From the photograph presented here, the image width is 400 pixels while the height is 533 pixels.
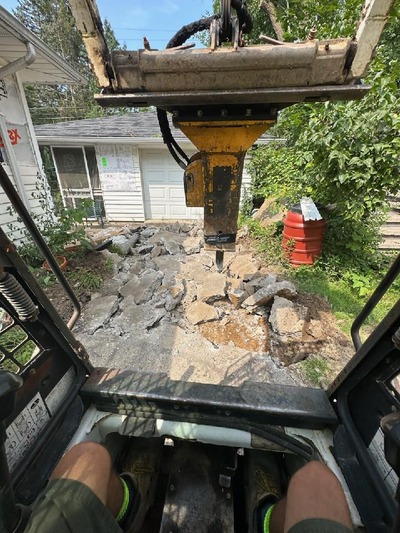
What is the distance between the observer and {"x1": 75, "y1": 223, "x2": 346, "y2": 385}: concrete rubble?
2992 millimetres

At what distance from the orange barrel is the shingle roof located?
451cm

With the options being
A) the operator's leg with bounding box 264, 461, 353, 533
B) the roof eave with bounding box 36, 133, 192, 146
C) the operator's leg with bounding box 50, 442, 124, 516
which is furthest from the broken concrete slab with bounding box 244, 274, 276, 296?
the roof eave with bounding box 36, 133, 192, 146

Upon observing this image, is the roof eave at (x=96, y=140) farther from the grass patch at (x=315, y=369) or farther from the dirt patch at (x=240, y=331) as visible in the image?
A: the grass patch at (x=315, y=369)

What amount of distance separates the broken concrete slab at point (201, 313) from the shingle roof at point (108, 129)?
A: 219 inches

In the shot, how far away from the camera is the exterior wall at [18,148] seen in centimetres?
475

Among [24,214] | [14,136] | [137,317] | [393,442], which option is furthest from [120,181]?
[393,442]

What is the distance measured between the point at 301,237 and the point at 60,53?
84.5ft

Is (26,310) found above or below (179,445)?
above

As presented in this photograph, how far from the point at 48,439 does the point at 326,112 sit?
445cm

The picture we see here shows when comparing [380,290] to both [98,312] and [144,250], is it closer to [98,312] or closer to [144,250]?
[98,312]

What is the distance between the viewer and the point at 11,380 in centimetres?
62

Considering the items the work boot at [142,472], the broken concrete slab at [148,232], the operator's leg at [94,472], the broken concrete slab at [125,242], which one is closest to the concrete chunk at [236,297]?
the work boot at [142,472]

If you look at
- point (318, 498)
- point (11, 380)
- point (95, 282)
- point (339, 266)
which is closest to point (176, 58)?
point (11, 380)

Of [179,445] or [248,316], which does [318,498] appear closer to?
[179,445]
